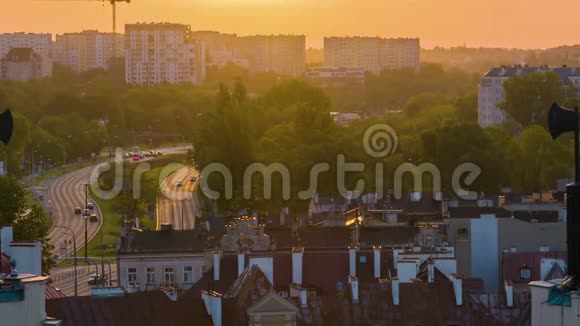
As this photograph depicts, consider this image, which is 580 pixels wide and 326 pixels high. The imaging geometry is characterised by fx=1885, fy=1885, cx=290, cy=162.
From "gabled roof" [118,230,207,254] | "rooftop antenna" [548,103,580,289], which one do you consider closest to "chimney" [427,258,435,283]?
"gabled roof" [118,230,207,254]

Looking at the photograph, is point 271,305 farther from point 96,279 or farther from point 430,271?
point 96,279

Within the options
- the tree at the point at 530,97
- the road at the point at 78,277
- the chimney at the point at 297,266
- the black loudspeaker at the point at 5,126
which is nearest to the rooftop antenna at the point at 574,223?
the black loudspeaker at the point at 5,126

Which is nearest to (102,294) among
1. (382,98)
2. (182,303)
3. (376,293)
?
(182,303)

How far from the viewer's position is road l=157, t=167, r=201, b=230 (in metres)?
62.8

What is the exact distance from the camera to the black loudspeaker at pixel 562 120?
23.8ft

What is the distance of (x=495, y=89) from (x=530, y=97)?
32837 mm

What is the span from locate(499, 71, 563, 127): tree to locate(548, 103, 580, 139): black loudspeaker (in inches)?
3730

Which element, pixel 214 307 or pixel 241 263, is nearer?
pixel 214 307

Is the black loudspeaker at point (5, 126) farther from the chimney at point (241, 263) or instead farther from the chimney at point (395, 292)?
the chimney at point (241, 263)

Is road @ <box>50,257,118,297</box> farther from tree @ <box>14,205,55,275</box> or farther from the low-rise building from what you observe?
the low-rise building


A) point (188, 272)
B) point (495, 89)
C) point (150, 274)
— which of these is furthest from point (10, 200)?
point (495, 89)

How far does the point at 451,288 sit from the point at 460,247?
10.9 m

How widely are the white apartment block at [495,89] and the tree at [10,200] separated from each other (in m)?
77.6

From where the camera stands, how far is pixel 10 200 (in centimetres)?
4581
